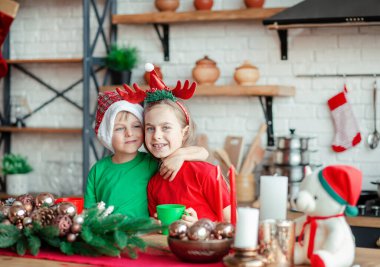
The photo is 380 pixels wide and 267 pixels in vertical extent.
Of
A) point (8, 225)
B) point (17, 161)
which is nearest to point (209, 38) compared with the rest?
point (17, 161)

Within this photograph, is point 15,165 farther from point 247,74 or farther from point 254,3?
point 254,3

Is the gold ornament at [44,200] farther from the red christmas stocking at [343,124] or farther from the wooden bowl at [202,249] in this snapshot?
the red christmas stocking at [343,124]

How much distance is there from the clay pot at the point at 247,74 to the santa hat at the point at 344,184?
2764 mm

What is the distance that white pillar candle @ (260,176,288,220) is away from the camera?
1947mm

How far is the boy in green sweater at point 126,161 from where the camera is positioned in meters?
2.69

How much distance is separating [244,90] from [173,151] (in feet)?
6.22

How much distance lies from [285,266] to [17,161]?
3681 millimetres

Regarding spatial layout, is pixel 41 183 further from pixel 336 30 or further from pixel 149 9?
pixel 336 30

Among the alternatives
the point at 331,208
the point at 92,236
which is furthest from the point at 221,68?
the point at 331,208

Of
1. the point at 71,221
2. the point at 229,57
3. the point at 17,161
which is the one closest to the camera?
the point at 71,221

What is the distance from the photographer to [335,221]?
5.87ft

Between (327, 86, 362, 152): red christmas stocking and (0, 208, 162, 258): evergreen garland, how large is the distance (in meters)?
2.69

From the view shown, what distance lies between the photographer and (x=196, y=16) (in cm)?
467

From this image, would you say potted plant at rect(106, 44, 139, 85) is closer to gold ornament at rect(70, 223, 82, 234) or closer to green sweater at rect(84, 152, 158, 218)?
green sweater at rect(84, 152, 158, 218)
